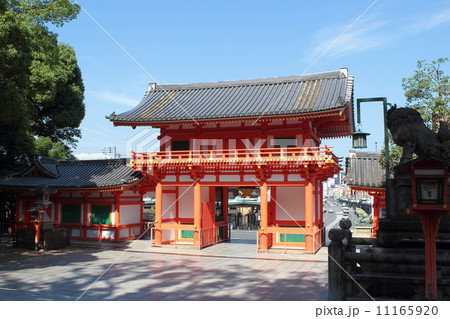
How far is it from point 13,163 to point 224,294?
26051 mm

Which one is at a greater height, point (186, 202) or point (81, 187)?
point (81, 187)

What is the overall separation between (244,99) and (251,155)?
408cm

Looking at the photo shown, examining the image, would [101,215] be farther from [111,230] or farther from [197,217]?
[197,217]

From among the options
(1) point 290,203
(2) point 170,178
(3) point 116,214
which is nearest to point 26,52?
(2) point 170,178

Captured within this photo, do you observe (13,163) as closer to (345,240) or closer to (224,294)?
(224,294)

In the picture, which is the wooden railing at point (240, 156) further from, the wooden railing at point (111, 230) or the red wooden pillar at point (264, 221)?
the wooden railing at point (111, 230)

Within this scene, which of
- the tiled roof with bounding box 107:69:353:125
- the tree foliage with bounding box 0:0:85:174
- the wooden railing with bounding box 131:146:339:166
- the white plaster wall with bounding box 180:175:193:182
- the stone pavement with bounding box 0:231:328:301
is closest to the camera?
the stone pavement with bounding box 0:231:328:301

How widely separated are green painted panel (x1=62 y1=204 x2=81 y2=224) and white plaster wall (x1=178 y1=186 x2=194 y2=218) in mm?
6869

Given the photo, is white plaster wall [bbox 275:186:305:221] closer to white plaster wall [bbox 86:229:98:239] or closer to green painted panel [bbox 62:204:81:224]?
white plaster wall [bbox 86:229:98:239]

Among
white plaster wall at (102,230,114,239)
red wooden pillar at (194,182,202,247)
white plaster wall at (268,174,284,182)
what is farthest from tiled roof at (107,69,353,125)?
white plaster wall at (102,230,114,239)

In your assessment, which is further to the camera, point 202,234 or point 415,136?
point 202,234

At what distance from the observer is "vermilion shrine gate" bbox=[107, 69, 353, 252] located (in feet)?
62.4

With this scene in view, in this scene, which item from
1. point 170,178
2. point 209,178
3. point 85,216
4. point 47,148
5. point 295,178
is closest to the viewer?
point 295,178

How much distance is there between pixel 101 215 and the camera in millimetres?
23484
